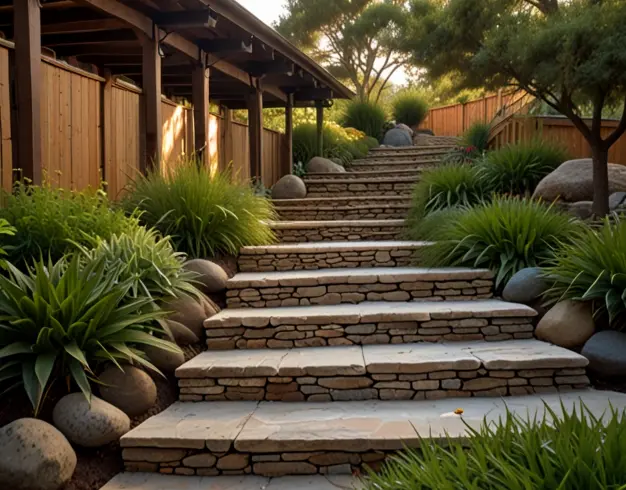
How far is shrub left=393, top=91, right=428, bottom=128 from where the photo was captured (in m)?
20.0

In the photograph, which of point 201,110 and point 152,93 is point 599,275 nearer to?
point 152,93

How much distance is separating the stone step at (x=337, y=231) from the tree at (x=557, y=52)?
2232mm

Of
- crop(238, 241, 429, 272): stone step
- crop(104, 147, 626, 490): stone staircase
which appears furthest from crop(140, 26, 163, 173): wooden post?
crop(104, 147, 626, 490): stone staircase

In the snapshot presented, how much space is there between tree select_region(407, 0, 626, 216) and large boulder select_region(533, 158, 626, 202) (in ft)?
1.31

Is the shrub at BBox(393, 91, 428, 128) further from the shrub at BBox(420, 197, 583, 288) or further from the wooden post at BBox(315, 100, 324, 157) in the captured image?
the shrub at BBox(420, 197, 583, 288)

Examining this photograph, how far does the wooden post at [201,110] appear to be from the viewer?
7.57 m

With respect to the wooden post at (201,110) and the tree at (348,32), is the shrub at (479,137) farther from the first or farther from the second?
the tree at (348,32)

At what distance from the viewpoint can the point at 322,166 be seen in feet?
35.9

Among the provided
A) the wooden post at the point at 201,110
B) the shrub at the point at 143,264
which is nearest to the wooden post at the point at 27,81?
the shrub at the point at 143,264

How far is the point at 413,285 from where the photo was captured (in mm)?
5035

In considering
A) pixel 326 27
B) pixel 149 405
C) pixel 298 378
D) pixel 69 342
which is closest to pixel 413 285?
pixel 298 378

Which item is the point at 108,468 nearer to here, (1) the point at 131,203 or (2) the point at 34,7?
(1) the point at 131,203

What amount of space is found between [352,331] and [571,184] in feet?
12.5

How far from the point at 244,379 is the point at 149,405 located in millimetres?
599
